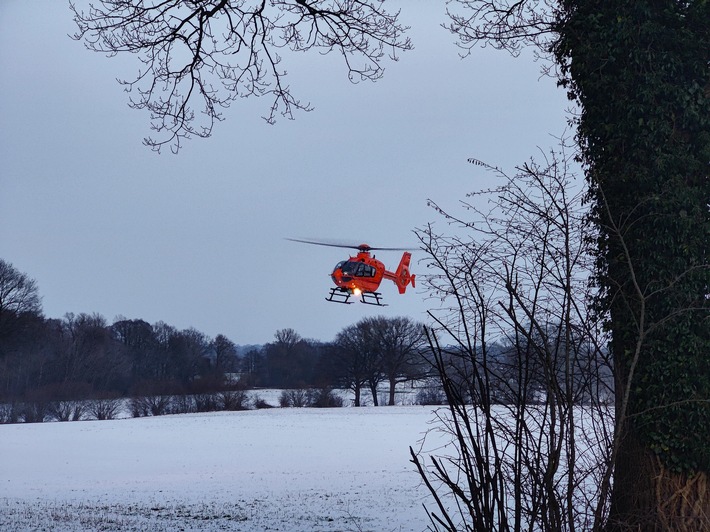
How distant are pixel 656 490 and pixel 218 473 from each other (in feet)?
52.3

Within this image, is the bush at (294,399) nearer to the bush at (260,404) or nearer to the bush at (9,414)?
the bush at (260,404)

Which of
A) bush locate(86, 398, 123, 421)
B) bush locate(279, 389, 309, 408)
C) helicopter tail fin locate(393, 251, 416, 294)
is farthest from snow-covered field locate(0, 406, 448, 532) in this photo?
bush locate(86, 398, 123, 421)

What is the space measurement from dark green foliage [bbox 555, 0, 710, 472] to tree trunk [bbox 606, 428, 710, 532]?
108 mm

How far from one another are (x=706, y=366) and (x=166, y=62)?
6040 mm

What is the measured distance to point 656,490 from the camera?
5707mm

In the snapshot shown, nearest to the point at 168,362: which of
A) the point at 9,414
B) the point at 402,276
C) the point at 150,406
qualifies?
the point at 150,406

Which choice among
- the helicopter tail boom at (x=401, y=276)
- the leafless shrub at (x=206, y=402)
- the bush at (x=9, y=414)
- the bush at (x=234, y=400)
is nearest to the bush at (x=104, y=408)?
the bush at (x=9, y=414)

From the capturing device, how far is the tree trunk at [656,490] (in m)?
5.51

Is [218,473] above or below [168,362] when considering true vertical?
below

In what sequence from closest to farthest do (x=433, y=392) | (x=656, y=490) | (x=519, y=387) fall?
(x=519, y=387), (x=656, y=490), (x=433, y=392)

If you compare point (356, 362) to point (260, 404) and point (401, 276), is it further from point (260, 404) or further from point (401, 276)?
point (401, 276)

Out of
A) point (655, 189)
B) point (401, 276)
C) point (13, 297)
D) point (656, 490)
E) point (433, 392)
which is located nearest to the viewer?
point (656, 490)

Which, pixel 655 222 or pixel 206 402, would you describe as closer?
pixel 655 222

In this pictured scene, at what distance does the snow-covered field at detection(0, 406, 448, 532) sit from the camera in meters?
11.1
